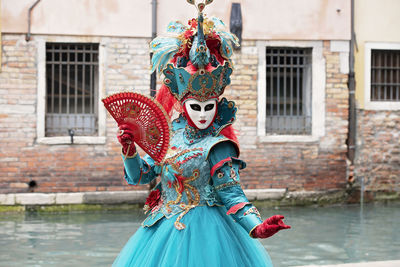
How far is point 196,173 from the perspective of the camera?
3379 millimetres

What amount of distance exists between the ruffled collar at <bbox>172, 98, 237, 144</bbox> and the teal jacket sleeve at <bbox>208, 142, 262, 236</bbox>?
0.15 m

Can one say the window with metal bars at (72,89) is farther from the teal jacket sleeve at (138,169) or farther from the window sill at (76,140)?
the teal jacket sleeve at (138,169)

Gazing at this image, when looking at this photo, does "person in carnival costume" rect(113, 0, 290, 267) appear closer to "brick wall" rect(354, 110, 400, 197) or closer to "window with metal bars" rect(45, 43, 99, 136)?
"window with metal bars" rect(45, 43, 99, 136)

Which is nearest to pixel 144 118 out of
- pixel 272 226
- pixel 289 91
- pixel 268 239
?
pixel 272 226

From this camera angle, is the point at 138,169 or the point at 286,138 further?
the point at 286,138

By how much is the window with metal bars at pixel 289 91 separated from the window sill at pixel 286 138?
22cm

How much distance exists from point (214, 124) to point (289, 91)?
26.4 feet

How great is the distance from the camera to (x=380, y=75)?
38.2 ft

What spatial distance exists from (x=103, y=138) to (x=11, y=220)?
1955 millimetres

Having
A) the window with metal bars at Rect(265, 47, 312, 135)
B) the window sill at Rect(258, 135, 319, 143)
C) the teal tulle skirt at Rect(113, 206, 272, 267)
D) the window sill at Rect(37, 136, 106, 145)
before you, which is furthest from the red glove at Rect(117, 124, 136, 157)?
the window with metal bars at Rect(265, 47, 312, 135)

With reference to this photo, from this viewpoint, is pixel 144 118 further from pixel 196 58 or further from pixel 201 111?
pixel 196 58

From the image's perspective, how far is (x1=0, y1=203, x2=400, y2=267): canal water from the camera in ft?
22.2

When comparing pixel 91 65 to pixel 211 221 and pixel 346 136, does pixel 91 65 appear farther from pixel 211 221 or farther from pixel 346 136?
pixel 211 221

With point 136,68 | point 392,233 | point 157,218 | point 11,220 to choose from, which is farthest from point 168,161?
point 136,68
